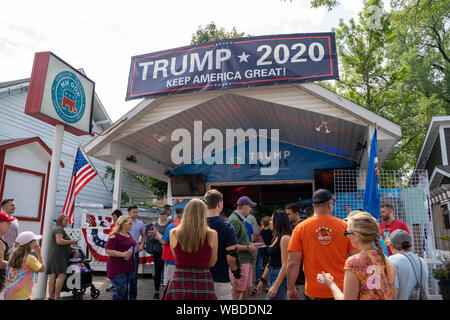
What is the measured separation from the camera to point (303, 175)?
1126 centimetres

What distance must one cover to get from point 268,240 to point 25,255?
4.38 m

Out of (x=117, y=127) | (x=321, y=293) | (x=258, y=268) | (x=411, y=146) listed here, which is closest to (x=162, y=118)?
(x=117, y=127)

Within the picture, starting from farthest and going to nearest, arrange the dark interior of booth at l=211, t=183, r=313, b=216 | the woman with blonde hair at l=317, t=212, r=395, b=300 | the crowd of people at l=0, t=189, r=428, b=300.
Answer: the dark interior of booth at l=211, t=183, r=313, b=216 → the crowd of people at l=0, t=189, r=428, b=300 → the woman with blonde hair at l=317, t=212, r=395, b=300

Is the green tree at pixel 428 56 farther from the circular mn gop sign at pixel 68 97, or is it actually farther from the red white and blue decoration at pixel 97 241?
the circular mn gop sign at pixel 68 97

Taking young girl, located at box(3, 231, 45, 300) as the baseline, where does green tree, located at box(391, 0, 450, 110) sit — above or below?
above

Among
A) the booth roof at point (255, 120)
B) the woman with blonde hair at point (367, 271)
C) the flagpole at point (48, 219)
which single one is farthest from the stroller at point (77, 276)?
the woman with blonde hair at point (367, 271)

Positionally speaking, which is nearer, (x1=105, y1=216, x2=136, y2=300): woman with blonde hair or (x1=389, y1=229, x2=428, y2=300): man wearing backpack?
(x1=389, y1=229, x2=428, y2=300): man wearing backpack

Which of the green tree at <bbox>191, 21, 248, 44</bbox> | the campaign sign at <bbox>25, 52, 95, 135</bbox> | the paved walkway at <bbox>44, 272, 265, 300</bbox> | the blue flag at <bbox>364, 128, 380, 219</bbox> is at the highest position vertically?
the green tree at <bbox>191, 21, 248, 44</bbox>

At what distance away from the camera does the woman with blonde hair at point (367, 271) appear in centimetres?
227

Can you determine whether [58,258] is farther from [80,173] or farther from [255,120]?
[255,120]

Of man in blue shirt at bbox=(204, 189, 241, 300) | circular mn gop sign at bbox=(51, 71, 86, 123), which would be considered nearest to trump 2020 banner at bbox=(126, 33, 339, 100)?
circular mn gop sign at bbox=(51, 71, 86, 123)

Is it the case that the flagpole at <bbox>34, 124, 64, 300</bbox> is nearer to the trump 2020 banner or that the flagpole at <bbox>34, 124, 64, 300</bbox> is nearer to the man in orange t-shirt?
the trump 2020 banner

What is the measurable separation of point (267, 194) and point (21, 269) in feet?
41.1

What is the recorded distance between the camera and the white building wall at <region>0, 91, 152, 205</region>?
1301 centimetres
